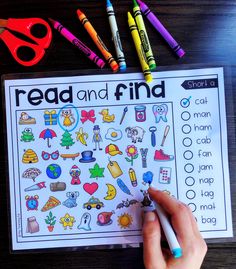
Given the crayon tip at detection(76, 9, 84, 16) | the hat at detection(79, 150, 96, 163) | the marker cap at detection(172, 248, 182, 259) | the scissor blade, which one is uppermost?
the crayon tip at detection(76, 9, 84, 16)

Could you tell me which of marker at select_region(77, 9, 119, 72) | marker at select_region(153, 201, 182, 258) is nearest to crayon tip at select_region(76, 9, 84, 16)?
marker at select_region(77, 9, 119, 72)

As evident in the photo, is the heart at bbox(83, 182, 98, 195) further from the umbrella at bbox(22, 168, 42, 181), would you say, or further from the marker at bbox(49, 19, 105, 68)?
the marker at bbox(49, 19, 105, 68)

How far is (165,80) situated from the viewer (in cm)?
73

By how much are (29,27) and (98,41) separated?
0.12 m

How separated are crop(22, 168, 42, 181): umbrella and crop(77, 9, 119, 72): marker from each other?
0.21m

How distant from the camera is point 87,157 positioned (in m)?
0.73

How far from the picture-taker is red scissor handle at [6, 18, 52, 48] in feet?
2.38

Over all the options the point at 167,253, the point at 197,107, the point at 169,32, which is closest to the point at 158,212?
the point at 167,253

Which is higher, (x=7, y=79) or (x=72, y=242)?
(x=7, y=79)

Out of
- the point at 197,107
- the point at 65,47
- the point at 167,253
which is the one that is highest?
the point at 65,47

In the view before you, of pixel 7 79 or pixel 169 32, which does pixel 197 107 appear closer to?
pixel 169 32

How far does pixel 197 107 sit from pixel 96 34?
0.67ft

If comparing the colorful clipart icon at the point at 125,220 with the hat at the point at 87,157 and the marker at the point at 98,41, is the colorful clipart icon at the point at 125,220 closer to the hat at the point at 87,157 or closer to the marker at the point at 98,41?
the hat at the point at 87,157

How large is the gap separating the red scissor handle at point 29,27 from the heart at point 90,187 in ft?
0.78
